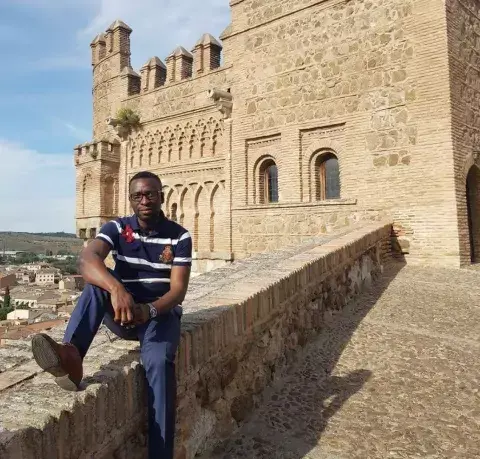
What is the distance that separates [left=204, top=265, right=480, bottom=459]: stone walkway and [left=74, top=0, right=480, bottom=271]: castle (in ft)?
14.0

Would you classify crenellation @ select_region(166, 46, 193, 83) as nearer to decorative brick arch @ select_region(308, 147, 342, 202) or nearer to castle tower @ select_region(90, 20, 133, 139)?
castle tower @ select_region(90, 20, 133, 139)

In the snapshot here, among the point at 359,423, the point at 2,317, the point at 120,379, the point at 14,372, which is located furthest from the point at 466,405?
the point at 2,317

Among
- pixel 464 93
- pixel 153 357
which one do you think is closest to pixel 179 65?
pixel 464 93

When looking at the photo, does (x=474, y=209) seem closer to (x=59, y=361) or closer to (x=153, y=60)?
(x=59, y=361)

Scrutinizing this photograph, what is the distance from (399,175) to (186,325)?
754cm

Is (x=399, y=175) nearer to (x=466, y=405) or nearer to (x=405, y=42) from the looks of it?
(x=405, y=42)

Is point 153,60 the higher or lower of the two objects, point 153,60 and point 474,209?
the higher

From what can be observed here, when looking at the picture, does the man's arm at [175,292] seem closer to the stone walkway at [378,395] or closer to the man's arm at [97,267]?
the man's arm at [97,267]

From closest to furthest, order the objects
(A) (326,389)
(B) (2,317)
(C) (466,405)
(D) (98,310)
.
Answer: (D) (98,310), (C) (466,405), (A) (326,389), (B) (2,317)

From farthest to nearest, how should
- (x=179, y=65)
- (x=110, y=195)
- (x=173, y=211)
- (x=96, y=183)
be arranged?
(x=110, y=195) < (x=96, y=183) < (x=173, y=211) < (x=179, y=65)

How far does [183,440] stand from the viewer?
230cm

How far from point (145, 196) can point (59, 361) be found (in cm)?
93

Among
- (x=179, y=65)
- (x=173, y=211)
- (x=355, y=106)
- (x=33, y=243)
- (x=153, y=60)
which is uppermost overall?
(x=153, y=60)

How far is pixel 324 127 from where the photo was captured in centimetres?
1004
